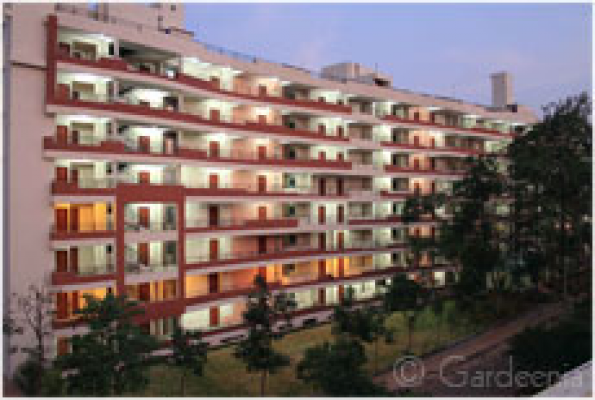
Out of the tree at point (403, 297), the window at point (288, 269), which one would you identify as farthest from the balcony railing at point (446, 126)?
the tree at point (403, 297)

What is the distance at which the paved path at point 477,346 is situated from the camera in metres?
18.6

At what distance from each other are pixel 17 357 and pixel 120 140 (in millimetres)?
9420

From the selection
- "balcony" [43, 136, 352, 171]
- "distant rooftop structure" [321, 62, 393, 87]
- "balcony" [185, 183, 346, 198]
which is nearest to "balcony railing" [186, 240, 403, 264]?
"balcony" [185, 183, 346, 198]

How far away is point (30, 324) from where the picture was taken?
17.3m

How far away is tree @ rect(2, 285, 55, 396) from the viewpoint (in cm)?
1647

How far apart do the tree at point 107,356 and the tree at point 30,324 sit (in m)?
3.34

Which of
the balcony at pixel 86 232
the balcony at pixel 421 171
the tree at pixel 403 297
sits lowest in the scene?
the tree at pixel 403 297

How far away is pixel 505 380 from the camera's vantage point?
17344 millimetres

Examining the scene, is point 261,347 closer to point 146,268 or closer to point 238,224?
point 146,268

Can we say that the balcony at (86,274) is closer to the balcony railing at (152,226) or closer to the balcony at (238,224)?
the balcony railing at (152,226)

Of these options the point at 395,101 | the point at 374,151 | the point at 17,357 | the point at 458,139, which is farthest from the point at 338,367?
the point at 458,139

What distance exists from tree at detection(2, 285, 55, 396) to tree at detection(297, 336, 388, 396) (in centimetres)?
923

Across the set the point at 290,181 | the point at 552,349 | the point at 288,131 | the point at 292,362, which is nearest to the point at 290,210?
the point at 290,181

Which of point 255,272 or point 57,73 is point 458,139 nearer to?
point 255,272
